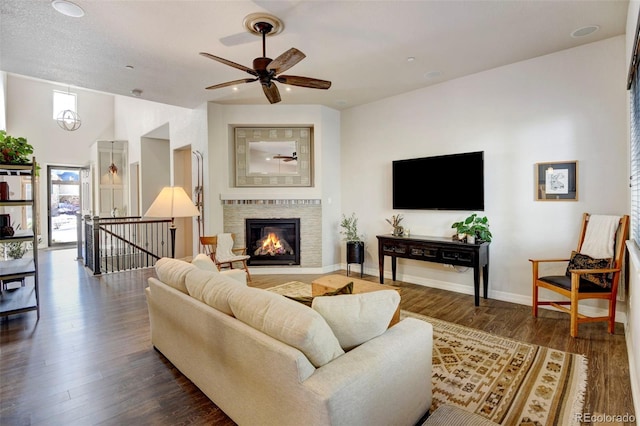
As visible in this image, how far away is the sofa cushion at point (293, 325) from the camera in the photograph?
1407mm

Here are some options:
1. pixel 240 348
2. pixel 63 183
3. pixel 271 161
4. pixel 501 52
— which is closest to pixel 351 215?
pixel 271 161

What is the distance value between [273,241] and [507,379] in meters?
4.31

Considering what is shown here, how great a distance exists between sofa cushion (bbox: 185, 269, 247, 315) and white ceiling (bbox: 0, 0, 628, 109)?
7.48 ft

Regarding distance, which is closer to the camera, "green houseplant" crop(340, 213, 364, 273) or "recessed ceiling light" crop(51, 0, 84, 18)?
"recessed ceiling light" crop(51, 0, 84, 18)

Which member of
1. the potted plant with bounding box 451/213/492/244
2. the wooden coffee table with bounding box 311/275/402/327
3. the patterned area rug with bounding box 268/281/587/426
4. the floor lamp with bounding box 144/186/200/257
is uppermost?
the floor lamp with bounding box 144/186/200/257

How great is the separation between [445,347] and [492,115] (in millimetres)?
3066

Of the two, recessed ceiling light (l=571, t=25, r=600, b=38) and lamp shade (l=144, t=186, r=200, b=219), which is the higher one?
recessed ceiling light (l=571, t=25, r=600, b=38)

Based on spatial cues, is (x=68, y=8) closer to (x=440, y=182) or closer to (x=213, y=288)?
(x=213, y=288)

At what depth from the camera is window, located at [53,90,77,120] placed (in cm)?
945

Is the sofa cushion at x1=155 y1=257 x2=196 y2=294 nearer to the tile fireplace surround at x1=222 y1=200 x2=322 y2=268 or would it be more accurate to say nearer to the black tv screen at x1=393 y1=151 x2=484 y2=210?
the tile fireplace surround at x1=222 y1=200 x2=322 y2=268

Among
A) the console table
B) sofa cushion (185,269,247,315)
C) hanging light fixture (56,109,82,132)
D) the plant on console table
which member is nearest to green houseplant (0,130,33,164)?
sofa cushion (185,269,247,315)

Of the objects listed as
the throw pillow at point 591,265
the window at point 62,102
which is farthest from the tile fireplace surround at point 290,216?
the window at point 62,102

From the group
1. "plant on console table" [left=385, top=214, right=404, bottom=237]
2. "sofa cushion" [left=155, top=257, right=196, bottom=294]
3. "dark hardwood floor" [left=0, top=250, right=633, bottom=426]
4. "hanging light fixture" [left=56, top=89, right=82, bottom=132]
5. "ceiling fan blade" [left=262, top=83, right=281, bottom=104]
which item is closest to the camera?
"dark hardwood floor" [left=0, top=250, right=633, bottom=426]

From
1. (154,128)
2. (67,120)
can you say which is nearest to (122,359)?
(154,128)
